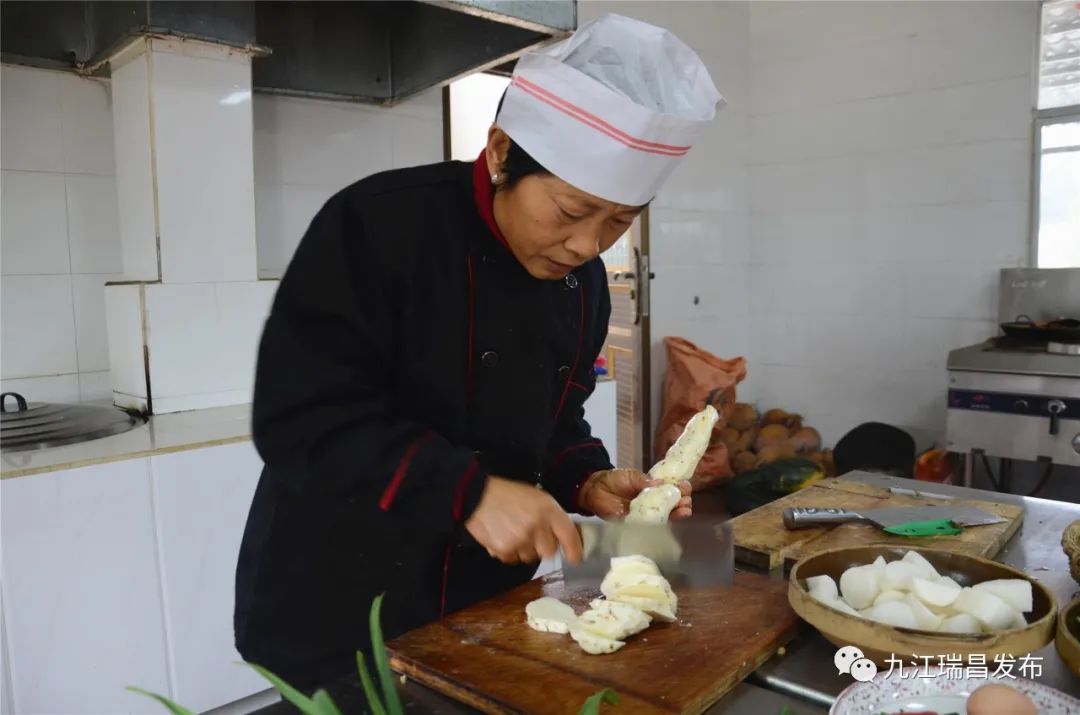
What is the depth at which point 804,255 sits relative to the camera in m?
5.10

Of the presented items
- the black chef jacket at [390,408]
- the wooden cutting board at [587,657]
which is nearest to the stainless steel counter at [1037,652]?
the wooden cutting board at [587,657]

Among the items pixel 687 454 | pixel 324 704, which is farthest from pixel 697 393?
pixel 324 704

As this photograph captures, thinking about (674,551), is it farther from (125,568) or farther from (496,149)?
(125,568)

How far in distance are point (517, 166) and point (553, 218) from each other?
100mm

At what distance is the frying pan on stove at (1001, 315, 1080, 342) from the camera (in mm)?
3594

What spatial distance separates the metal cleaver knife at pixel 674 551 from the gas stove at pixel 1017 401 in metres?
2.77

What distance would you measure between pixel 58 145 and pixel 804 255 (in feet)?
13.6

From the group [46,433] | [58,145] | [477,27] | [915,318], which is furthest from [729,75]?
[46,433]

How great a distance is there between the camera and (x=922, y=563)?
113 cm

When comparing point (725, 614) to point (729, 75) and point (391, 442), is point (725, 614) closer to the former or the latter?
point (391, 442)

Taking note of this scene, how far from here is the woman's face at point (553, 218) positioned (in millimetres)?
1142

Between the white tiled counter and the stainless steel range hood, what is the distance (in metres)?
1.21

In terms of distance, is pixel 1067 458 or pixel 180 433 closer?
pixel 180 433

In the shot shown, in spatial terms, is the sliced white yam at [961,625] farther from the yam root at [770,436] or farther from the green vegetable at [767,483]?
the yam root at [770,436]
